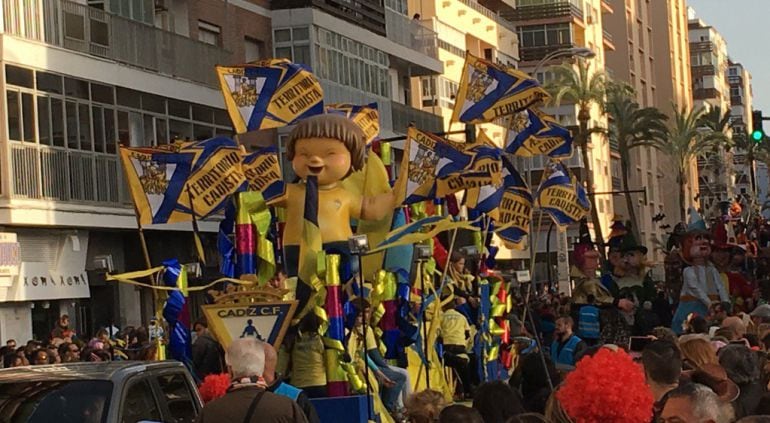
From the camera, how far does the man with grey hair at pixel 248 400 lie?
25.8 ft

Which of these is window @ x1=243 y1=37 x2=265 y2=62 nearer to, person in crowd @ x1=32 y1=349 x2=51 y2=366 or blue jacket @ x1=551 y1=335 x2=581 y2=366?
person in crowd @ x1=32 y1=349 x2=51 y2=366

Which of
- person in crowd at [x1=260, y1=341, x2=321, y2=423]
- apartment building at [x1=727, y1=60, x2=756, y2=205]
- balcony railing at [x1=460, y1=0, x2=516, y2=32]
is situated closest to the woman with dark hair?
person in crowd at [x1=260, y1=341, x2=321, y2=423]

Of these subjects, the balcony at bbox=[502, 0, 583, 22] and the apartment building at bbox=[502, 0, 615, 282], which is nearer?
the apartment building at bbox=[502, 0, 615, 282]

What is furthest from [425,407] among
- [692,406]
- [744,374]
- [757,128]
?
[757,128]

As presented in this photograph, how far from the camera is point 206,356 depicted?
49.7 feet

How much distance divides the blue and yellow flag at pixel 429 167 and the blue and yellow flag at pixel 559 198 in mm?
4968

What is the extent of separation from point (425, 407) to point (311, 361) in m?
5.84

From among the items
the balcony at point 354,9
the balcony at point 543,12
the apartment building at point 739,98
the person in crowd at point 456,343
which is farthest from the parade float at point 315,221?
the apartment building at point 739,98

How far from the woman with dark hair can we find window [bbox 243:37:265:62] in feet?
93.5

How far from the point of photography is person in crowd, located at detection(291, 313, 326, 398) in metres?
14.3

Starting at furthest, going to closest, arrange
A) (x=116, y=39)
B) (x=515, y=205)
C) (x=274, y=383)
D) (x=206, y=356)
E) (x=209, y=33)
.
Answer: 1. (x=209, y=33)
2. (x=116, y=39)
3. (x=515, y=205)
4. (x=206, y=356)
5. (x=274, y=383)

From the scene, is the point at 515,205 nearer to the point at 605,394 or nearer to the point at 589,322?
the point at 589,322

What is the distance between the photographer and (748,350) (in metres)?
9.44

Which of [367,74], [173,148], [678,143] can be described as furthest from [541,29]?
[173,148]
